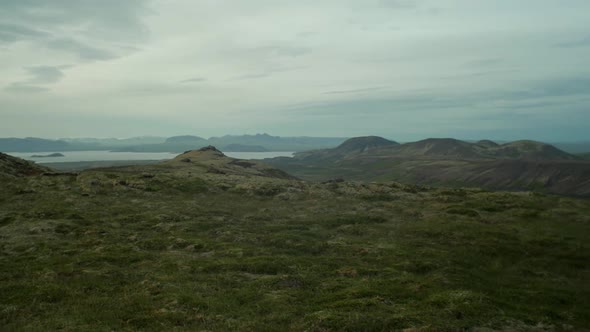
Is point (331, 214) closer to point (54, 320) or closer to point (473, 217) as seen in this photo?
point (473, 217)

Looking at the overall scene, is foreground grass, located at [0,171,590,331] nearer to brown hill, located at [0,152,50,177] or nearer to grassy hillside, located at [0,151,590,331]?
grassy hillside, located at [0,151,590,331]

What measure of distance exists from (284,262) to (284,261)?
0.72ft

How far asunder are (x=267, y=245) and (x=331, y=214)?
1681cm

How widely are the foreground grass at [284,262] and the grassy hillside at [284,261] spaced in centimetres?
14

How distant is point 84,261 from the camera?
99.5ft

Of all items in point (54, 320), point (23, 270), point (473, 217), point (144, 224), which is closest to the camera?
point (54, 320)

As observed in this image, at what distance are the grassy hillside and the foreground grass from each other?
14 cm

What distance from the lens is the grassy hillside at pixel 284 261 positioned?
20.3 m

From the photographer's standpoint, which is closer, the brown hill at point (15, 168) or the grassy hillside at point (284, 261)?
the grassy hillside at point (284, 261)

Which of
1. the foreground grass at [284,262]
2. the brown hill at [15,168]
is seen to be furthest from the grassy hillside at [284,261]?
the brown hill at [15,168]

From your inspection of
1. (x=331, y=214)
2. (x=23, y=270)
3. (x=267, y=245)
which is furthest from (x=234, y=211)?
(x=23, y=270)

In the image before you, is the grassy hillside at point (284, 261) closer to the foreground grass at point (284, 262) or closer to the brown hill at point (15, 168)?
the foreground grass at point (284, 262)

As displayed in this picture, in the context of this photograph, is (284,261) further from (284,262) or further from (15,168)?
(15,168)

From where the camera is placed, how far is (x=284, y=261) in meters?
31.1
